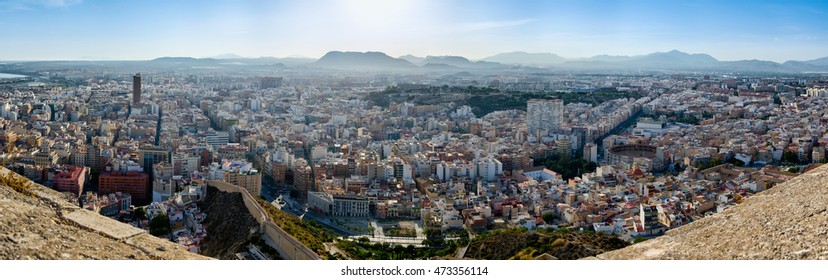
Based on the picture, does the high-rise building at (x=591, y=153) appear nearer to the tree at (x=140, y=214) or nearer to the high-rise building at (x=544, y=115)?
the high-rise building at (x=544, y=115)

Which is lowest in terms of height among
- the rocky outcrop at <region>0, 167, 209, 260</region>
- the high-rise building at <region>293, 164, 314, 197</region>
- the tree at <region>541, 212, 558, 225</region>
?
the tree at <region>541, 212, 558, 225</region>

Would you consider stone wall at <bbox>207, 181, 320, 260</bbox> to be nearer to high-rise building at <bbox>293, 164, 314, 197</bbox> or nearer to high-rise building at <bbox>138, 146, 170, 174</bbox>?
high-rise building at <bbox>293, 164, 314, 197</bbox>

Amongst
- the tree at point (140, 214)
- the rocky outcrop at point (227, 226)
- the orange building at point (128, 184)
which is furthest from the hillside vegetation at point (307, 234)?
the orange building at point (128, 184)

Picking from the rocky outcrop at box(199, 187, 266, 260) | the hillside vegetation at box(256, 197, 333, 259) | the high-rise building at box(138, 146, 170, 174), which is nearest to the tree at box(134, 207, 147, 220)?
the rocky outcrop at box(199, 187, 266, 260)

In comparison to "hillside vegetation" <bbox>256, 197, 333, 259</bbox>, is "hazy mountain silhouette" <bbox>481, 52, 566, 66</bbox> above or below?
above

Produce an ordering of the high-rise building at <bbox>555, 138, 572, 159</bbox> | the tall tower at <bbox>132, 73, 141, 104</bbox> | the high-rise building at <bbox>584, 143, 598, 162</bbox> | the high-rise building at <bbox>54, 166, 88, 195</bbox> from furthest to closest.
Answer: the tall tower at <bbox>132, 73, 141, 104</bbox> → the high-rise building at <bbox>555, 138, 572, 159</bbox> → the high-rise building at <bbox>584, 143, 598, 162</bbox> → the high-rise building at <bbox>54, 166, 88, 195</bbox>

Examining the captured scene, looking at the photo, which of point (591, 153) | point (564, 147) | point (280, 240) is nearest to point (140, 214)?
point (280, 240)

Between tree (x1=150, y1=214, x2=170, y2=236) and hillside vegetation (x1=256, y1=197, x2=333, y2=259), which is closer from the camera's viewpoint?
hillside vegetation (x1=256, y1=197, x2=333, y2=259)
